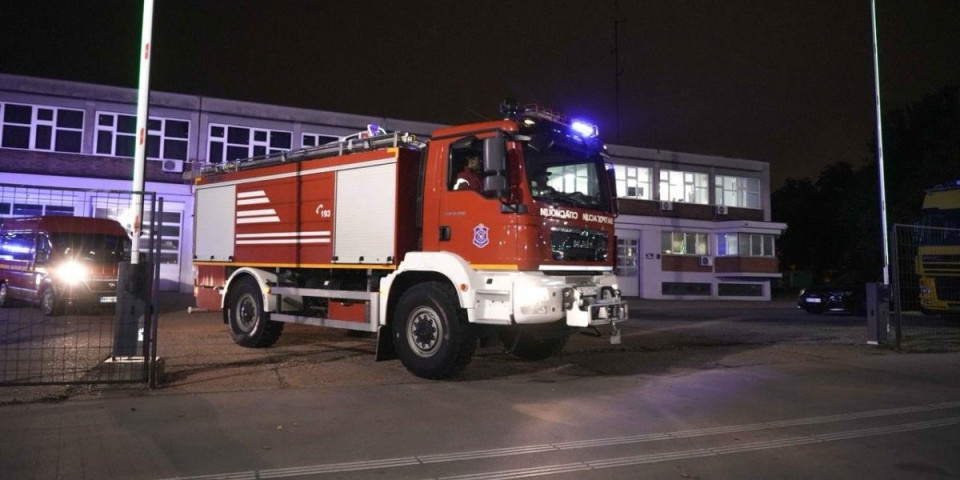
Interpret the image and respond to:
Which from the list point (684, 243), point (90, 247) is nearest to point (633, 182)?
point (684, 243)

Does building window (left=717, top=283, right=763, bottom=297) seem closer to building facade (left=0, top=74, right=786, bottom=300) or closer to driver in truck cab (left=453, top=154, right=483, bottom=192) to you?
building facade (left=0, top=74, right=786, bottom=300)

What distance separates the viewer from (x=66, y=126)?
2567cm

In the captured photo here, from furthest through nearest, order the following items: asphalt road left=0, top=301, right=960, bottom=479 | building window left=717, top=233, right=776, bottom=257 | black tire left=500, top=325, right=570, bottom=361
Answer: building window left=717, top=233, right=776, bottom=257, black tire left=500, top=325, right=570, bottom=361, asphalt road left=0, top=301, right=960, bottom=479

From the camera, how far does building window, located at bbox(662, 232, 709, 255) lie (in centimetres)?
3672

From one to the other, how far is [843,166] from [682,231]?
36.0 meters

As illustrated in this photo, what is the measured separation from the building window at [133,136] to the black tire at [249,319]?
700 inches

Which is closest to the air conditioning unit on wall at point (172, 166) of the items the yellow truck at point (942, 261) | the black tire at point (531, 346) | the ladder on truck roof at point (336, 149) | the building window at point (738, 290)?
the ladder on truck roof at point (336, 149)

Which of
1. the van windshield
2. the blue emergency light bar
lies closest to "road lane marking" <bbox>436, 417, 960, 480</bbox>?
the blue emergency light bar

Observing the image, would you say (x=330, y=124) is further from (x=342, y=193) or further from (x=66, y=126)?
(x=342, y=193)

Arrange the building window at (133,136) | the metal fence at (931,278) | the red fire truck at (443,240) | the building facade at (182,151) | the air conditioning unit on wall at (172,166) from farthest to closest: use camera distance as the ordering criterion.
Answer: the building window at (133,136)
the air conditioning unit on wall at (172,166)
the building facade at (182,151)
the metal fence at (931,278)
the red fire truck at (443,240)

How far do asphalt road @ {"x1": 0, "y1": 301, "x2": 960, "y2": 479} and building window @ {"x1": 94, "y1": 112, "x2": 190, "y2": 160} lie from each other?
1883 centimetres

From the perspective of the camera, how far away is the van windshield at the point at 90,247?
1600cm

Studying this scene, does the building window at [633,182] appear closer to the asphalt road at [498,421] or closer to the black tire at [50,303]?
the asphalt road at [498,421]

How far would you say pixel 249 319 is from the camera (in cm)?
1111
